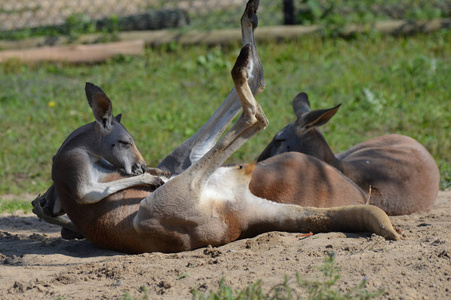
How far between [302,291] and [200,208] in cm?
113

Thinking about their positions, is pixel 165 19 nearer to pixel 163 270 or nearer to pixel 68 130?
pixel 68 130

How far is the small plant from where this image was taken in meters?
2.62

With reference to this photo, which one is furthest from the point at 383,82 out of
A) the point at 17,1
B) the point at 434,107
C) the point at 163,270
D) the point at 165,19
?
the point at 17,1

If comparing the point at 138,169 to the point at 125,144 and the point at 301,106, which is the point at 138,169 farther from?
the point at 301,106

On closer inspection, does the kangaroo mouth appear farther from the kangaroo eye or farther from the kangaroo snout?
the kangaroo eye

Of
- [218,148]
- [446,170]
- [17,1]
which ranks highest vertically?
[17,1]

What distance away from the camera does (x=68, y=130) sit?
7.59 metres

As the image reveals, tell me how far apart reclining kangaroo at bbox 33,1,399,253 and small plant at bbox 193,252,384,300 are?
0.89 metres

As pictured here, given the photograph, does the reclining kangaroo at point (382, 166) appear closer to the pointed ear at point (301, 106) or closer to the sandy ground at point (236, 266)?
the pointed ear at point (301, 106)

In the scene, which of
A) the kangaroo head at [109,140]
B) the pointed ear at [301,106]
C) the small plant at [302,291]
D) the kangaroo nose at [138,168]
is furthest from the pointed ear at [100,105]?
the pointed ear at [301,106]

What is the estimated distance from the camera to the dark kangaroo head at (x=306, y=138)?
17.4 feet

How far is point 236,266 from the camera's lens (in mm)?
3320

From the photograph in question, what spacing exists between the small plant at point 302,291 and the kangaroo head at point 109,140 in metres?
1.40

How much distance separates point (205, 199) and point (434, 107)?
5.01 meters
